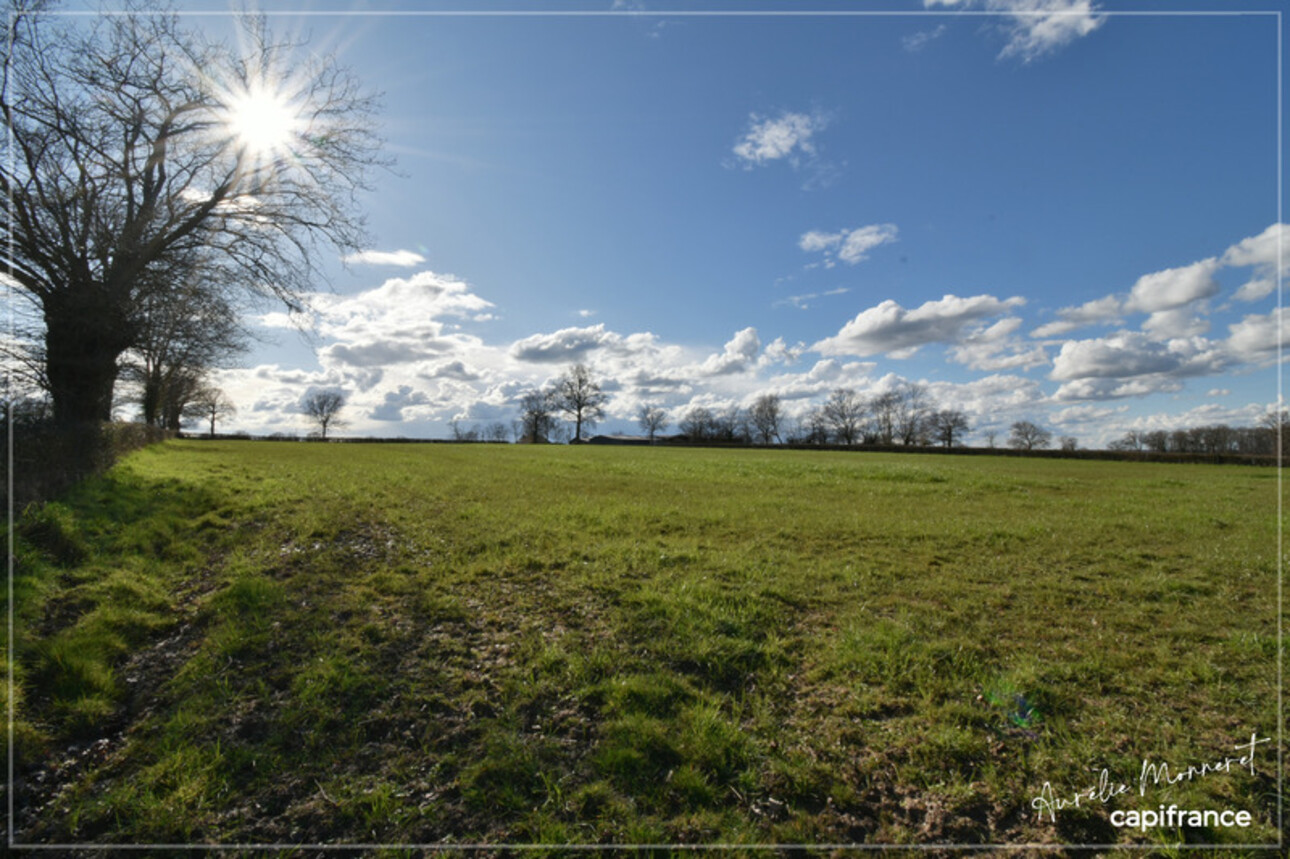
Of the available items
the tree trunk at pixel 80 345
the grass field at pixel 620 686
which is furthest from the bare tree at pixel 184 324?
the grass field at pixel 620 686

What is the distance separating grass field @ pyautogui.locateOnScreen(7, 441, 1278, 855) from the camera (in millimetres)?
3801

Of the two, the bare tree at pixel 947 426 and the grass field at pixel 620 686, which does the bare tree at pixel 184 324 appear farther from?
the bare tree at pixel 947 426

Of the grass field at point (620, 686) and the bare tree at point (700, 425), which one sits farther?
the bare tree at point (700, 425)

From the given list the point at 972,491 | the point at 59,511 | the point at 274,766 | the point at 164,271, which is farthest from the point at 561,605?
the point at 972,491

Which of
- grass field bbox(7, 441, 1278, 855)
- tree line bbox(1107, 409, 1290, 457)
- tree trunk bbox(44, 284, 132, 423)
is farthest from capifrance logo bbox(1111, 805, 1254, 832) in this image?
tree line bbox(1107, 409, 1290, 457)

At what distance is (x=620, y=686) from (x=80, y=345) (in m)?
21.4

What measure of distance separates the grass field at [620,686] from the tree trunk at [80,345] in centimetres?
826

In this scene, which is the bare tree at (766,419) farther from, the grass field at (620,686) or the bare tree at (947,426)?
Result: the grass field at (620,686)

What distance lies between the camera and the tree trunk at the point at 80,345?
619 inches

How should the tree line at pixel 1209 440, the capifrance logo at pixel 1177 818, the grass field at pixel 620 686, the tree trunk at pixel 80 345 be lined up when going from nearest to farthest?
the capifrance logo at pixel 1177 818 < the grass field at pixel 620 686 < the tree trunk at pixel 80 345 < the tree line at pixel 1209 440

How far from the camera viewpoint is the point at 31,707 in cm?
492

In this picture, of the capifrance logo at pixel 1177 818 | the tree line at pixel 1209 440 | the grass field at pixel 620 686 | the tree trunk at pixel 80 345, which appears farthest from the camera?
the tree line at pixel 1209 440

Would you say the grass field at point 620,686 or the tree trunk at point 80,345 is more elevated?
the tree trunk at point 80,345

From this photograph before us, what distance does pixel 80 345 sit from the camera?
54.0ft
